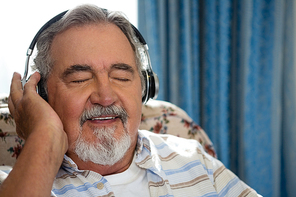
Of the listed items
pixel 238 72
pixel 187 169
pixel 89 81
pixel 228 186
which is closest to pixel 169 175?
pixel 187 169

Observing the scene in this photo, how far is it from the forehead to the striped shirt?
351 millimetres

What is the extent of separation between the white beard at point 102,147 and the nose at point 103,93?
0.32 feet

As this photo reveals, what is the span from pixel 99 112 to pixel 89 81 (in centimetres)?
13

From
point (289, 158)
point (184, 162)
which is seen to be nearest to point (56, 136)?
point (184, 162)

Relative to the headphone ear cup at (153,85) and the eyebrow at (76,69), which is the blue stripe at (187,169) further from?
the eyebrow at (76,69)

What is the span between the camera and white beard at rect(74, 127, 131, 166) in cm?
94

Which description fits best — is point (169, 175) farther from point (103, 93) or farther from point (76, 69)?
point (76, 69)

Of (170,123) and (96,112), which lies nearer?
(96,112)

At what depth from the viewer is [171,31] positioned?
2.07 metres

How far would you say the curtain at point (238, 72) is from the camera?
1.97 meters

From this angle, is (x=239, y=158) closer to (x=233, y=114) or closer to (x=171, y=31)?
(x=233, y=114)

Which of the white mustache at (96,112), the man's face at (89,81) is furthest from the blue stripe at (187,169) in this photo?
the white mustache at (96,112)

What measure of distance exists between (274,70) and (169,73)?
0.77 meters

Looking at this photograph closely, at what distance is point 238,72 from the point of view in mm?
2129
